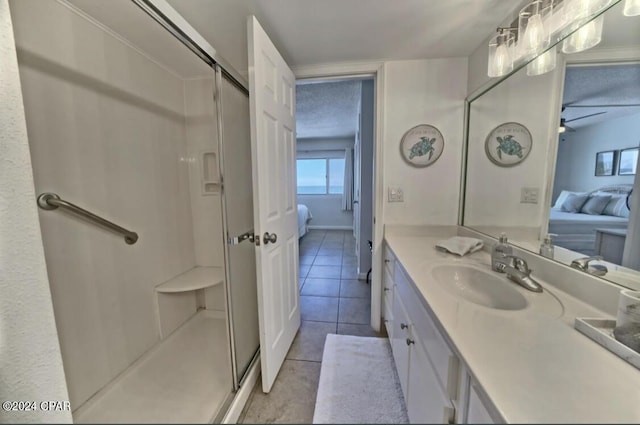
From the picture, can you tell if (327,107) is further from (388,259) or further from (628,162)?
(628,162)

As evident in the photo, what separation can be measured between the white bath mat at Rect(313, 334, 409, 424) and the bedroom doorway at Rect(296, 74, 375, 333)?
54 cm

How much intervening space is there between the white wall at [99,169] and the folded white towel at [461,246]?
157 centimetres

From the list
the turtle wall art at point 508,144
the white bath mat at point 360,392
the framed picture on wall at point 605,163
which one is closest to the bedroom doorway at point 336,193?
the white bath mat at point 360,392

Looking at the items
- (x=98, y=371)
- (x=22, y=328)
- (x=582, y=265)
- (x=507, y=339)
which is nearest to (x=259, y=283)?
(x=98, y=371)

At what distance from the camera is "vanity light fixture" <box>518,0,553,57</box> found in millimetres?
1064

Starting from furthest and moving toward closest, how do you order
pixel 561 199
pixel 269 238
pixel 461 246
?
pixel 461 246, pixel 269 238, pixel 561 199

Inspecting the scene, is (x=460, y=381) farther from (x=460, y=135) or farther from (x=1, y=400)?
(x=460, y=135)

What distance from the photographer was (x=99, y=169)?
3.34 feet

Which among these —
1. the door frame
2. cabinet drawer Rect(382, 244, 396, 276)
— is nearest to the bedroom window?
the door frame

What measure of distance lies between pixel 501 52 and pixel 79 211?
2.26 m

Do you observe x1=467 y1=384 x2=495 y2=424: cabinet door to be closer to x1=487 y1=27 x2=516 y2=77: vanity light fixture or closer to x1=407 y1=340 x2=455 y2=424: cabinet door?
x1=407 y1=340 x2=455 y2=424: cabinet door

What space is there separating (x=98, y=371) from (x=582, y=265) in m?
1.90

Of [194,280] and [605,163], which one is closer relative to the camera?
[605,163]

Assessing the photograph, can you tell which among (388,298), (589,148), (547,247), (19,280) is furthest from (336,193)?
(19,280)
